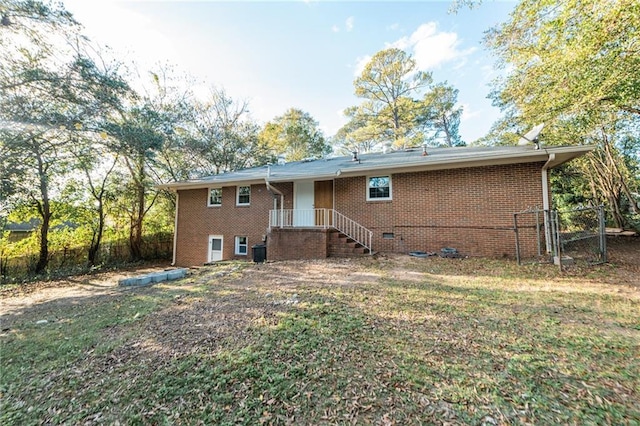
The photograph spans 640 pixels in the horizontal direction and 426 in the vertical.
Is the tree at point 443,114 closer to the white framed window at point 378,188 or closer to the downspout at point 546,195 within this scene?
the white framed window at point 378,188

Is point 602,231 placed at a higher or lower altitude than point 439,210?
lower

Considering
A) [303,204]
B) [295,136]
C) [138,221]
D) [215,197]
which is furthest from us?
[295,136]

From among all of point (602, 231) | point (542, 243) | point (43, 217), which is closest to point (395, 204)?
point (542, 243)

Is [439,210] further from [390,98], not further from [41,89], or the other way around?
[390,98]

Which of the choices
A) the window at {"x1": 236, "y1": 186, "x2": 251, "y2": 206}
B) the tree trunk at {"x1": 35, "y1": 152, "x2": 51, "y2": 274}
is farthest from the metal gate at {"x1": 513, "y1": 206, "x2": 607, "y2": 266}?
the tree trunk at {"x1": 35, "y1": 152, "x2": 51, "y2": 274}

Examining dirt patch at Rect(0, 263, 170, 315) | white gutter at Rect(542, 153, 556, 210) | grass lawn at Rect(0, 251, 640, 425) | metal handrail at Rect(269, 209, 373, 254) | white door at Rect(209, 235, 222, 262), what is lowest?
dirt patch at Rect(0, 263, 170, 315)

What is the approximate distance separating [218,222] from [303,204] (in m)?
4.20

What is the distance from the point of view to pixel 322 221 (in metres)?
9.83

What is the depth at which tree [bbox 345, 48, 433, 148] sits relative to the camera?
19.9 metres

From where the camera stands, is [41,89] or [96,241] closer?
[41,89]

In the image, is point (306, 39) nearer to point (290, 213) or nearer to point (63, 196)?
point (290, 213)

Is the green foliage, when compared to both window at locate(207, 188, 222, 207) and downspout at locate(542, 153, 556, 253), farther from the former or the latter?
window at locate(207, 188, 222, 207)

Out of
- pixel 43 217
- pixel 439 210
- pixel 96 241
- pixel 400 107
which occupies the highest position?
pixel 400 107

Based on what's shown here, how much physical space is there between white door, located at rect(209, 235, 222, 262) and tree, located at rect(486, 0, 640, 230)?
1286 cm
